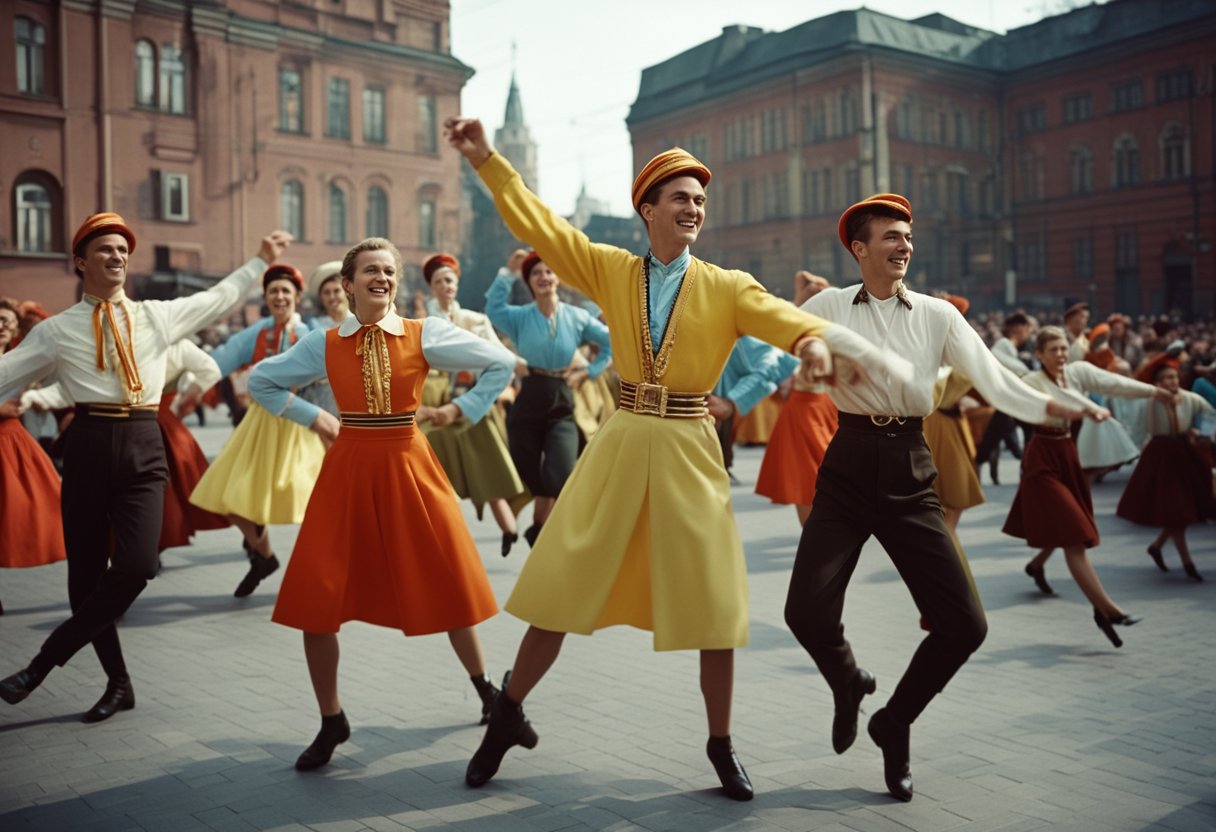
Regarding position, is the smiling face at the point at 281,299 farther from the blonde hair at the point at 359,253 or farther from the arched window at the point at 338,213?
the arched window at the point at 338,213

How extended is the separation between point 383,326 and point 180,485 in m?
3.23

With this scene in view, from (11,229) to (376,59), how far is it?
14491 mm

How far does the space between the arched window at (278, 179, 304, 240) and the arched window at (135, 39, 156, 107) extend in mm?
5544

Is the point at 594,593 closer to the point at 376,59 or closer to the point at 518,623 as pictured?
the point at 518,623

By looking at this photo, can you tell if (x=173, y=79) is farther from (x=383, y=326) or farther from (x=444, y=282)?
(x=383, y=326)

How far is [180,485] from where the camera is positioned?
7.72m

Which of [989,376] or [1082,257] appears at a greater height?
[1082,257]

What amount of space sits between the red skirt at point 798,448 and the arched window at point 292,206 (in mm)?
35281

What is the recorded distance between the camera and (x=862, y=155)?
5322 cm

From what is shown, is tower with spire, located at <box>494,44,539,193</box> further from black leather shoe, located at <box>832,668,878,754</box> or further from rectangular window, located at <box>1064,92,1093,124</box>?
black leather shoe, located at <box>832,668,878,754</box>

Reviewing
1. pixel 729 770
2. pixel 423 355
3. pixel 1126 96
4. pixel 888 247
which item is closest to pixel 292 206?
pixel 1126 96

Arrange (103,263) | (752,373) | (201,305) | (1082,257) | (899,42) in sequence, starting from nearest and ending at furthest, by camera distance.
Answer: (752,373), (103,263), (201,305), (1082,257), (899,42)

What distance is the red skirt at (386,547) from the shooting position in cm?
486

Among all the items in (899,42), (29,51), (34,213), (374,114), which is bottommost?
(34,213)
